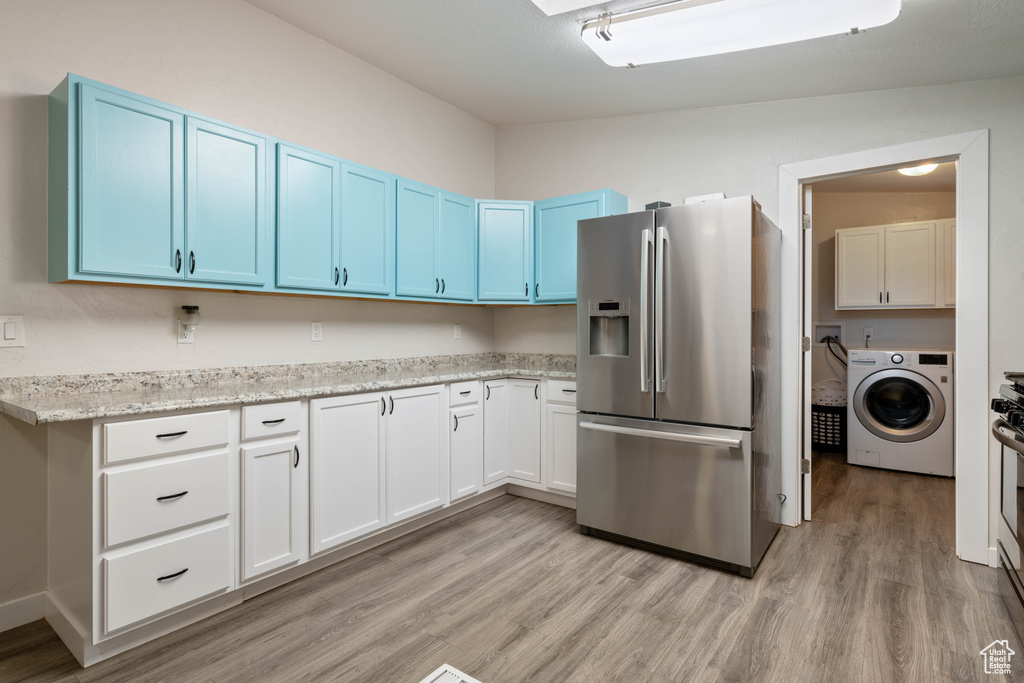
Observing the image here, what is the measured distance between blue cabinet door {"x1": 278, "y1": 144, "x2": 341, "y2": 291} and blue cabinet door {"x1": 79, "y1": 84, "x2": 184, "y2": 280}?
45cm

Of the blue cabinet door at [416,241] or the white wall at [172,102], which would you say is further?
the blue cabinet door at [416,241]

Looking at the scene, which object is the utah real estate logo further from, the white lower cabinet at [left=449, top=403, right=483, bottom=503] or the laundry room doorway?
the white lower cabinet at [left=449, top=403, right=483, bottom=503]

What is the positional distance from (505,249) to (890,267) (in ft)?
12.3

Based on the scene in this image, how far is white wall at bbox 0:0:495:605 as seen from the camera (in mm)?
1990

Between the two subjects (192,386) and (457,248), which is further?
(457,248)

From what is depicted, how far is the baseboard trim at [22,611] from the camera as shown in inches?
77.9

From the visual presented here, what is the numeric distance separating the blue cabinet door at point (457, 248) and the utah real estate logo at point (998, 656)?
9.97 feet

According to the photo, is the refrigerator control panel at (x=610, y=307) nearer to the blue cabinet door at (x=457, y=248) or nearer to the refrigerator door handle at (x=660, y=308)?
the refrigerator door handle at (x=660, y=308)

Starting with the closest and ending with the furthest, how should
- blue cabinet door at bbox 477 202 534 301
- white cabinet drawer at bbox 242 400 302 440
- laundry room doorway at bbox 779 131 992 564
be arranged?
white cabinet drawer at bbox 242 400 302 440, laundry room doorway at bbox 779 131 992 564, blue cabinet door at bbox 477 202 534 301

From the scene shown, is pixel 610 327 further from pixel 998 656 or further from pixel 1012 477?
pixel 998 656

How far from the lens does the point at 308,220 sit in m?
2.59

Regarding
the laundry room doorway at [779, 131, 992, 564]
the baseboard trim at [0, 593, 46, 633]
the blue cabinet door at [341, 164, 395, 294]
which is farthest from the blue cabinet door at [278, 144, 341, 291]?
the laundry room doorway at [779, 131, 992, 564]

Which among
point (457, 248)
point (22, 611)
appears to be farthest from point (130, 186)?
point (457, 248)

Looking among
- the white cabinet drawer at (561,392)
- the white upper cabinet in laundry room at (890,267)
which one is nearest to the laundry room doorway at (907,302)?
the white upper cabinet in laundry room at (890,267)
